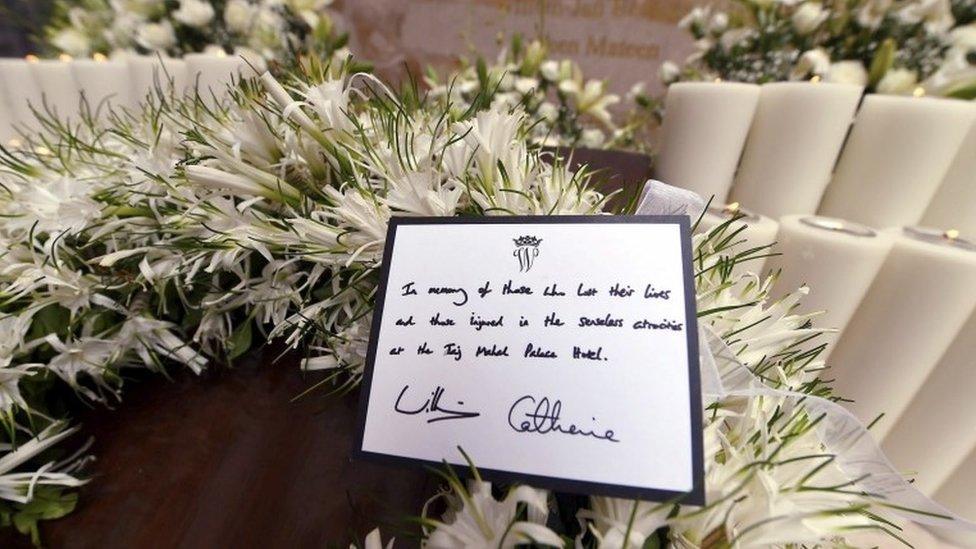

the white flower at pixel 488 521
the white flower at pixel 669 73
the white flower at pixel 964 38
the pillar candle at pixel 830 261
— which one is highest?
the white flower at pixel 964 38

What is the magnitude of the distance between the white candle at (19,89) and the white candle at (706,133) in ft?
4.13

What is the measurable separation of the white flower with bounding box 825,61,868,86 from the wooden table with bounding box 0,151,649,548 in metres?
1.08

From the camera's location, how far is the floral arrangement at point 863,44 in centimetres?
91

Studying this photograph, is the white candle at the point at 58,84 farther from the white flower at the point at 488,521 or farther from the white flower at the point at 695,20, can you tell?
the white flower at the point at 695,20

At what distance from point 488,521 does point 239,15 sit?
4.69 feet

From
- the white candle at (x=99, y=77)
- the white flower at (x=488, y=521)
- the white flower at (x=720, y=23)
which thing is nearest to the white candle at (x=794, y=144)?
the white flower at (x=720, y=23)

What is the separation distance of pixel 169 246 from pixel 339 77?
0.22m

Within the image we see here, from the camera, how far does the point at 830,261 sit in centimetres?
60

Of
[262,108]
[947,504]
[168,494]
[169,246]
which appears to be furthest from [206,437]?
[947,504]

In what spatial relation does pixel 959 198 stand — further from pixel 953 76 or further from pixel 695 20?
pixel 695 20

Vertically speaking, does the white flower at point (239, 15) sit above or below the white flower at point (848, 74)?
above

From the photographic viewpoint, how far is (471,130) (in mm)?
390

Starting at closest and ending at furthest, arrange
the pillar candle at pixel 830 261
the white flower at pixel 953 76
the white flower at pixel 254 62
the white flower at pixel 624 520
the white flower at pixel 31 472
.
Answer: the white flower at pixel 624 520, the white flower at pixel 31 472, the white flower at pixel 254 62, the pillar candle at pixel 830 261, the white flower at pixel 953 76
